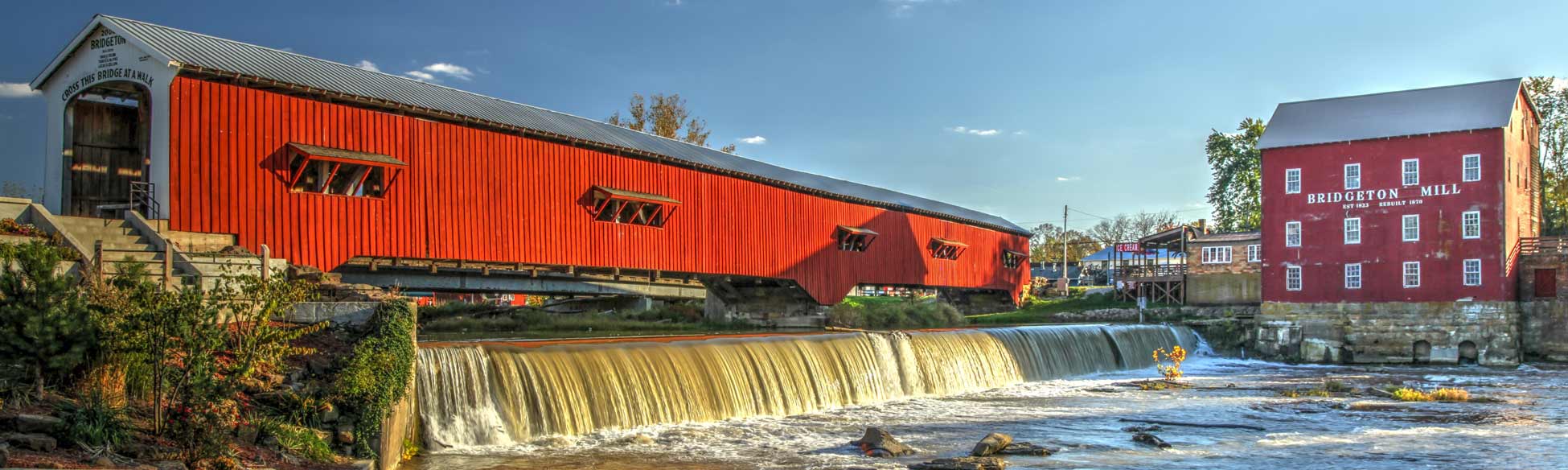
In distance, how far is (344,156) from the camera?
63.5ft

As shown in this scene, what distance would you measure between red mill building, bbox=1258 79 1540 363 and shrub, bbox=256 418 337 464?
30.9m

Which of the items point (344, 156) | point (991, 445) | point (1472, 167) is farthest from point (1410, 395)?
point (344, 156)

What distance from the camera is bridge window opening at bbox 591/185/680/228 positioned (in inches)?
988

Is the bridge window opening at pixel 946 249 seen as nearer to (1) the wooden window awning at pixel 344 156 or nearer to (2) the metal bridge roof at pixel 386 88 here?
(2) the metal bridge roof at pixel 386 88

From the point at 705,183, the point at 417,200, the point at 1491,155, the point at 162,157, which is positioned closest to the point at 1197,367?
the point at 1491,155

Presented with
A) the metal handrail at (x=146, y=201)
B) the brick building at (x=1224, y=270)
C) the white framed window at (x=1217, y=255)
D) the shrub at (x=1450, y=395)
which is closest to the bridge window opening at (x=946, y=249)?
the brick building at (x=1224, y=270)

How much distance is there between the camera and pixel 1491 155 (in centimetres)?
3228

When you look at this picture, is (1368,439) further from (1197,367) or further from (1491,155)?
(1491,155)

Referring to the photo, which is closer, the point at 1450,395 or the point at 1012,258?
the point at 1450,395

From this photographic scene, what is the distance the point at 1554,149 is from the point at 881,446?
48.8 metres

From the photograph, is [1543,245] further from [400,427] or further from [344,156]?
[400,427]

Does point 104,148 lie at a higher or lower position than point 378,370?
higher

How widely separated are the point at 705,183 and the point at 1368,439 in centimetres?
1765

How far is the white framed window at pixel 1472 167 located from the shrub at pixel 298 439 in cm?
3337
